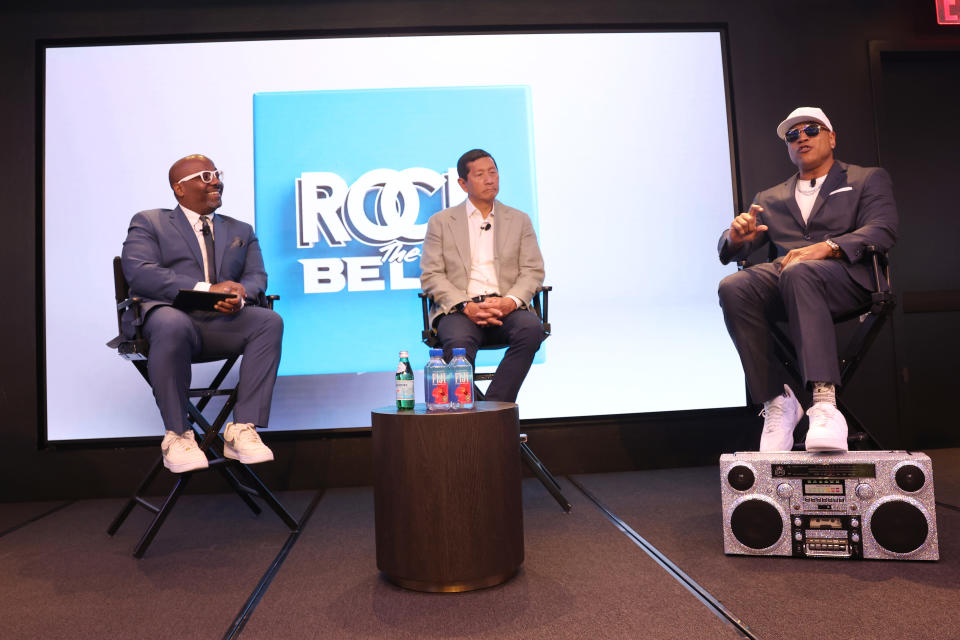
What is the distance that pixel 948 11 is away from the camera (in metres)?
3.82

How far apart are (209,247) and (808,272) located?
2.39 metres

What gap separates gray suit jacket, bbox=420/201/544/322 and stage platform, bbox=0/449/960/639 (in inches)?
42.5

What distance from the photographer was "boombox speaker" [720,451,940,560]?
1.84 metres

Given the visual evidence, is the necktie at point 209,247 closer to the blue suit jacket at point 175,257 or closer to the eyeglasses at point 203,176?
the blue suit jacket at point 175,257

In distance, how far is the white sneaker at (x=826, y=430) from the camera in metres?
1.94

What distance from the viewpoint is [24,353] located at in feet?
11.3

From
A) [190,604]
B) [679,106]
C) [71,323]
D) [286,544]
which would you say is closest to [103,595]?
[190,604]

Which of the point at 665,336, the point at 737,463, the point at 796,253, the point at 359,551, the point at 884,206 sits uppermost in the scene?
the point at 884,206

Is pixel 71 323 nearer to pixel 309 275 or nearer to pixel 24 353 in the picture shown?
pixel 24 353

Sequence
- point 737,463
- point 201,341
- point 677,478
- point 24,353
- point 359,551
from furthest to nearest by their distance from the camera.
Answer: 1. point 24,353
2. point 677,478
3. point 201,341
4. point 359,551
5. point 737,463

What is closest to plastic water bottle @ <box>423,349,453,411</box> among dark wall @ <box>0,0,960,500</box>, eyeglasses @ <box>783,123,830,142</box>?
dark wall @ <box>0,0,960,500</box>

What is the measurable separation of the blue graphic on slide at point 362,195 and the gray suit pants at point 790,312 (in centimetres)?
141

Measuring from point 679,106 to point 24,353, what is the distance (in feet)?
12.3

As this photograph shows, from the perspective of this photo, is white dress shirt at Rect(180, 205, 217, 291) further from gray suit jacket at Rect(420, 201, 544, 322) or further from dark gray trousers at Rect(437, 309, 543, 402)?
dark gray trousers at Rect(437, 309, 543, 402)
